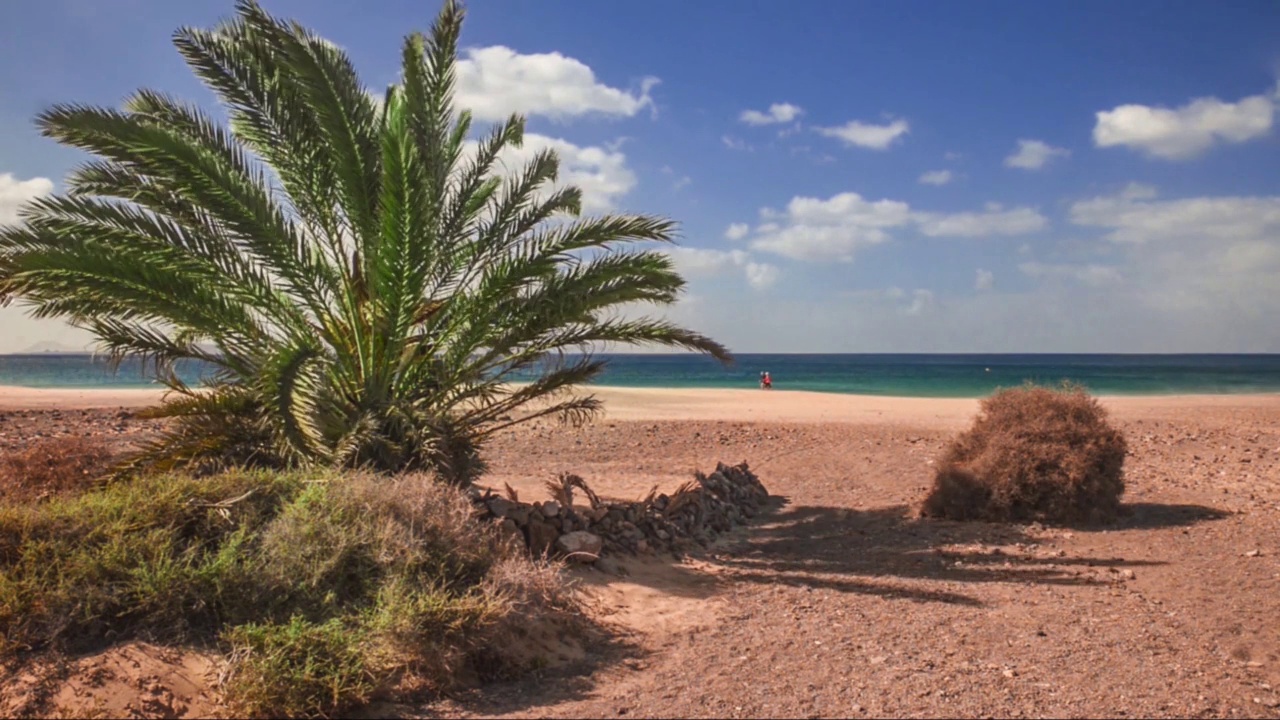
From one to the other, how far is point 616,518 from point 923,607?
9.72 feet

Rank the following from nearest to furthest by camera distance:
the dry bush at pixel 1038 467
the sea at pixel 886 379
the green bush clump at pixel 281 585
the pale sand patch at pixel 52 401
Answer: the green bush clump at pixel 281 585
the dry bush at pixel 1038 467
the pale sand patch at pixel 52 401
the sea at pixel 886 379

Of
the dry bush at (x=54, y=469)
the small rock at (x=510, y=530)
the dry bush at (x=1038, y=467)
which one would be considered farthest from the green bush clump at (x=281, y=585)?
the dry bush at (x=1038, y=467)

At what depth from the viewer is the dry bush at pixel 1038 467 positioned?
9.61 meters

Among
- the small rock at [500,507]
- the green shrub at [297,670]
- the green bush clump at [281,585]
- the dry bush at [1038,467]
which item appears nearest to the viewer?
the green shrub at [297,670]

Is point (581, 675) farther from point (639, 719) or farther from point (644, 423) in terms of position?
point (644, 423)

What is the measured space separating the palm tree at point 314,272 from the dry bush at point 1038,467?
143 inches

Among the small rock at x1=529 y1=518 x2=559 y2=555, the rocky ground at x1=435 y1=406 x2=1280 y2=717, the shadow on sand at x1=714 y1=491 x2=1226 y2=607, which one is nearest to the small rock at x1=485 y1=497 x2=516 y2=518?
the small rock at x1=529 y1=518 x2=559 y2=555

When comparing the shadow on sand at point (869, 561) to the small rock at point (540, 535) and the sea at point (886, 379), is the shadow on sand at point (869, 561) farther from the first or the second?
the sea at point (886, 379)

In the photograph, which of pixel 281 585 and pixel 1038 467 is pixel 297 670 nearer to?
pixel 281 585

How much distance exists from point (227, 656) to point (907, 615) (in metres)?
4.46

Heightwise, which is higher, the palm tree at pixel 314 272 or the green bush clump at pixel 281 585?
the palm tree at pixel 314 272

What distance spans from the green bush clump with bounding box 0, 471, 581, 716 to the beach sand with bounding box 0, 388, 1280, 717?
43cm

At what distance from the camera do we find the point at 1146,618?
6.23m

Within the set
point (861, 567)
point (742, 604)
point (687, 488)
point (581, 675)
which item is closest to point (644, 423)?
point (687, 488)
